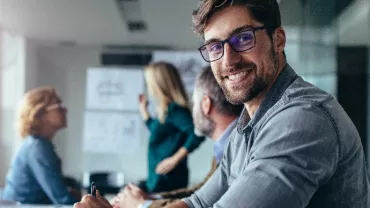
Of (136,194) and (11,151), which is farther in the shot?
(11,151)

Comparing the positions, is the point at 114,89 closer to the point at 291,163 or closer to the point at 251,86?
the point at 251,86

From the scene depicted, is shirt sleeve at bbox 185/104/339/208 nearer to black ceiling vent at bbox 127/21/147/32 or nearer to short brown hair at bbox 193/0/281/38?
short brown hair at bbox 193/0/281/38

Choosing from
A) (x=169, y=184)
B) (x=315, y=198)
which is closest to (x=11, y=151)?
(x=169, y=184)

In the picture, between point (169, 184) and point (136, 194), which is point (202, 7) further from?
point (169, 184)

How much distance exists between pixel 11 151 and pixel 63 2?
557 mm

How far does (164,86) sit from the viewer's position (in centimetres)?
160

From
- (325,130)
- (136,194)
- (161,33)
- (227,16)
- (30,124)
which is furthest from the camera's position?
(161,33)

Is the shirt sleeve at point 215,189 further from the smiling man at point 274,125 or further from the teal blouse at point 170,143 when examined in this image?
the teal blouse at point 170,143

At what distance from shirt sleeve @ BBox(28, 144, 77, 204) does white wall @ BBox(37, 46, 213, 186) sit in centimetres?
4

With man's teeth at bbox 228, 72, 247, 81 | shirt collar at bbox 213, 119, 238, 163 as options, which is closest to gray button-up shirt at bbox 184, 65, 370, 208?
man's teeth at bbox 228, 72, 247, 81

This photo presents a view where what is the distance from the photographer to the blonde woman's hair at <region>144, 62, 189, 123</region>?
5.20 feet

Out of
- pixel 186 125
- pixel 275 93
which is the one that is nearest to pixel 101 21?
pixel 186 125

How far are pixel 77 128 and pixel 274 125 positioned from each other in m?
1.05

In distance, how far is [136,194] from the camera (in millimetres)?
1325
